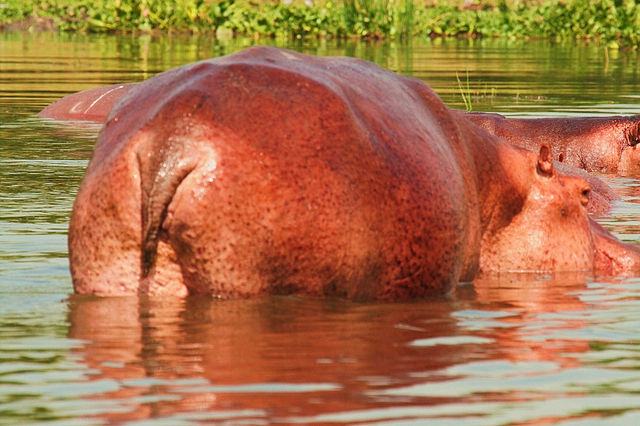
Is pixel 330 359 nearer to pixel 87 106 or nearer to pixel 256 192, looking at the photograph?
pixel 256 192

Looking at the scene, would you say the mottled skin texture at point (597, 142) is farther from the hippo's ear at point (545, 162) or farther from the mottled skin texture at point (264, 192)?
the mottled skin texture at point (264, 192)

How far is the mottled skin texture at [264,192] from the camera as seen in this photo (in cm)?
416

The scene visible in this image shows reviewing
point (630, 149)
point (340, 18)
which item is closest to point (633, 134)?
point (630, 149)

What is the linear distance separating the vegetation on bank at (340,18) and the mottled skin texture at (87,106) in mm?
14287

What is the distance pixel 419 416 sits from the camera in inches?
134

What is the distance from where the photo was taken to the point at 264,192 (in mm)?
4148

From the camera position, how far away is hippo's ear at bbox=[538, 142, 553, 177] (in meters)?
5.93

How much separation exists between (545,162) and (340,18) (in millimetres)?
22352

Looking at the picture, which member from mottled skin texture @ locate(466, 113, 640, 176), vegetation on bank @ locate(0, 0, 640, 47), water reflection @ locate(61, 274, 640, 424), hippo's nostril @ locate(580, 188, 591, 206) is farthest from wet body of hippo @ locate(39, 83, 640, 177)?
vegetation on bank @ locate(0, 0, 640, 47)

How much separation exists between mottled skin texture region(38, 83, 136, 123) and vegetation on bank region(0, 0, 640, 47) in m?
14.3

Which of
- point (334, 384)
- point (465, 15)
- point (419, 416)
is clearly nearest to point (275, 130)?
point (334, 384)

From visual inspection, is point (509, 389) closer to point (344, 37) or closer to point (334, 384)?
point (334, 384)

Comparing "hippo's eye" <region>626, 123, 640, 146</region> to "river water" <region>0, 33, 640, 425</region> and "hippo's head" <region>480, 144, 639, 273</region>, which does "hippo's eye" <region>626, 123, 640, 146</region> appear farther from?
"river water" <region>0, 33, 640, 425</region>

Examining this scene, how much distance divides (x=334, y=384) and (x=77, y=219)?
3.90 ft
